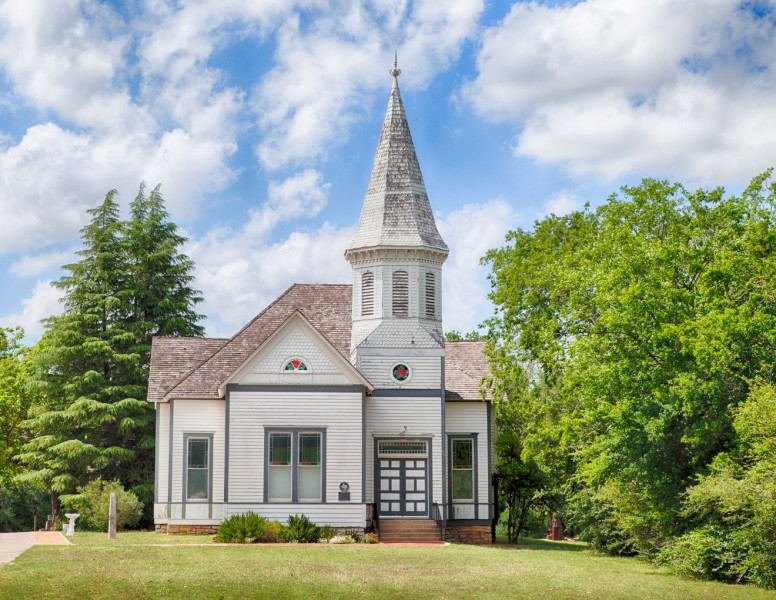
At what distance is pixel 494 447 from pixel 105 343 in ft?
55.9

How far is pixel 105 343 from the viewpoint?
43.7 meters

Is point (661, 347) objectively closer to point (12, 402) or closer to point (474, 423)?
point (474, 423)

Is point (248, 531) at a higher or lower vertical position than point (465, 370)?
lower

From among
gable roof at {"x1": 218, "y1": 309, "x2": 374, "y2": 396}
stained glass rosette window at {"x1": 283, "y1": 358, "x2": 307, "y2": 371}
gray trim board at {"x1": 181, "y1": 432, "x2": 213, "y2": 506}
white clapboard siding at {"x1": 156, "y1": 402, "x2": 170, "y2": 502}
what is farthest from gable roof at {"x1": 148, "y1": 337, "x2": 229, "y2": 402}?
stained glass rosette window at {"x1": 283, "y1": 358, "x2": 307, "y2": 371}

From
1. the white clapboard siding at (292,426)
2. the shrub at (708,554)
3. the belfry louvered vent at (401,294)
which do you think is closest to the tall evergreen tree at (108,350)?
the white clapboard siding at (292,426)

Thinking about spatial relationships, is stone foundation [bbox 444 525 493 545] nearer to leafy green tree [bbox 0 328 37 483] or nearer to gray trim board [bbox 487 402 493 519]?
gray trim board [bbox 487 402 493 519]

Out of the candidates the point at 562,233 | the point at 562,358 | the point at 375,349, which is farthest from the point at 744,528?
the point at 562,233

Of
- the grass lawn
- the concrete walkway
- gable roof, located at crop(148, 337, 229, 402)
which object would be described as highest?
gable roof, located at crop(148, 337, 229, 402)

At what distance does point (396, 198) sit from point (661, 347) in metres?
12.7

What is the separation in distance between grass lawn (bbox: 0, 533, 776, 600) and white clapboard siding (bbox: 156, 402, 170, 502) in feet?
22.7

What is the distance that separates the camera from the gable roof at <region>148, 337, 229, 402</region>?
38094 mm

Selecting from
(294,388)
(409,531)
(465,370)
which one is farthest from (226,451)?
(465,370)

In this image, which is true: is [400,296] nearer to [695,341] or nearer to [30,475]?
[695,341]

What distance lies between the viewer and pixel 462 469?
36875 millimetres
